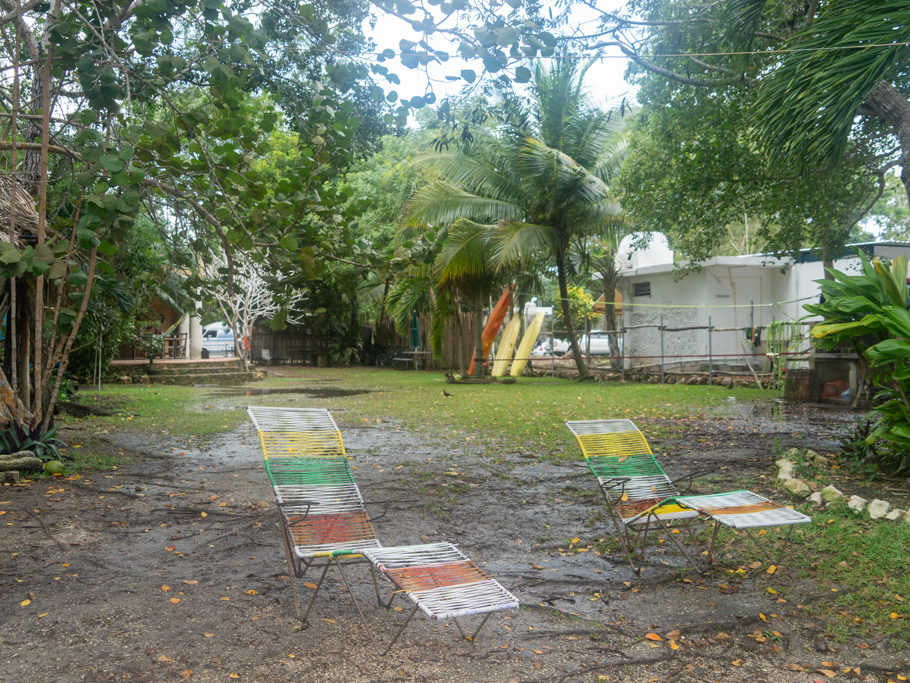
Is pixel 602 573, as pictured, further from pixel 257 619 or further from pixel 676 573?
pixel 257 619

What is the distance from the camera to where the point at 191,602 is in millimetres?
4168

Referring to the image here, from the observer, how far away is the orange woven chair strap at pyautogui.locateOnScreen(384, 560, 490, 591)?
3.53m

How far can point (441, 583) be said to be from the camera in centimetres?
357

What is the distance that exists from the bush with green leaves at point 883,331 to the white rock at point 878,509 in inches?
48.6

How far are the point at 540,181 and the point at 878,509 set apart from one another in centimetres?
1482

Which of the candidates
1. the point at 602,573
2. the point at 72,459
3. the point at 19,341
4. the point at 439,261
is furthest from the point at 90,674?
the point at 439,261

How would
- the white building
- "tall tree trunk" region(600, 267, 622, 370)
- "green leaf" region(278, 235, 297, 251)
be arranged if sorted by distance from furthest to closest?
"tall tree trunk" region(600, 267, 622, 370), the white building, "green leaf" region(278, 235, 297, 251)

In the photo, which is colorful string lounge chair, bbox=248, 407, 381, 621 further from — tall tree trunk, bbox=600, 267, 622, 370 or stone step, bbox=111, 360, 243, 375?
tall tree trunk, bbox=600, 267, 622, 370

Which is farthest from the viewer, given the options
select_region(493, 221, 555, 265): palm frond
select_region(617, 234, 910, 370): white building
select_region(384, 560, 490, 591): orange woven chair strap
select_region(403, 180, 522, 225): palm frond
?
select_region(617, 234, 910, 370): white building

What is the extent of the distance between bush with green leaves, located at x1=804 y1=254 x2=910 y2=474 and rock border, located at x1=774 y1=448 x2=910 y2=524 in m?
0.85

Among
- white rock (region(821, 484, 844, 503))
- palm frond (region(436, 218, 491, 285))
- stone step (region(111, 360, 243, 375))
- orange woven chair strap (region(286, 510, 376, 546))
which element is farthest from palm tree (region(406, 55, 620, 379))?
orange woven chair strap (region(286, 510, 376, 546))

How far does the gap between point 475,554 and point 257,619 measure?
1.70 m

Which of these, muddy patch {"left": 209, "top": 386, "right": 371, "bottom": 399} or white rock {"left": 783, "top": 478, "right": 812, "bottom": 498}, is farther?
muddy patch {"left": 209, "top": 386, "right": 371, "bottom": 399}

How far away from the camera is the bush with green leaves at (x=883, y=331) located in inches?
258
